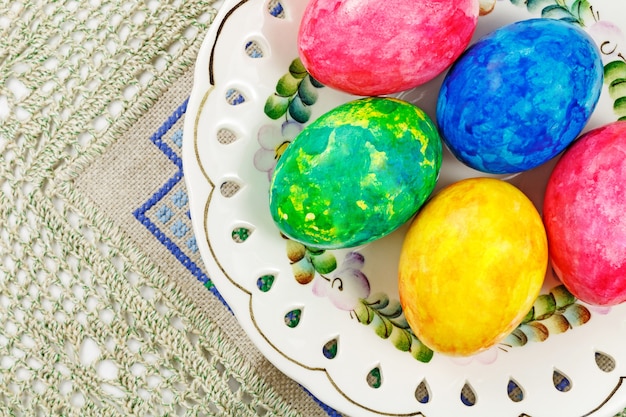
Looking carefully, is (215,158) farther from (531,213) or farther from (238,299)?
(531,213)

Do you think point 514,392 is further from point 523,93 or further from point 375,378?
point 523,93

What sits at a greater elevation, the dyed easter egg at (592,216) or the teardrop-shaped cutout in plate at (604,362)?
the dyed easter egg at (592,216)

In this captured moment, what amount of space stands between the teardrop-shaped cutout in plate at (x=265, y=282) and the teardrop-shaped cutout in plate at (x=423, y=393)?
7.5 inches

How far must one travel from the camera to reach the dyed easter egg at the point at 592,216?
0.55 metres

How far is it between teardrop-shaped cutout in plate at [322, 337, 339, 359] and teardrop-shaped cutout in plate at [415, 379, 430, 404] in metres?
0.10

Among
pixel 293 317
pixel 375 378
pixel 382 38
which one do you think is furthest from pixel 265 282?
pixel 382 38

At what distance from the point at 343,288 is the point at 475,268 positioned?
16cm

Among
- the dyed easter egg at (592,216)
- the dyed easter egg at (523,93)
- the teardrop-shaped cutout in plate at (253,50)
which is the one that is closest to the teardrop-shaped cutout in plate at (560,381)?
the dyed easter egg at (592,216)

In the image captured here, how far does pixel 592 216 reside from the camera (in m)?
0.56

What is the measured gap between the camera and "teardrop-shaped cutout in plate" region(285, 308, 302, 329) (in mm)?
672

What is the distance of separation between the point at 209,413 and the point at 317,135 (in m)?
0.39

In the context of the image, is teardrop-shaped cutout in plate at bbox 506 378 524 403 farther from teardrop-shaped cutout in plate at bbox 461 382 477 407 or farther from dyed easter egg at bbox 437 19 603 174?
dyed easter egg at bbox 437 19 603 174

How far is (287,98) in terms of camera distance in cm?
66

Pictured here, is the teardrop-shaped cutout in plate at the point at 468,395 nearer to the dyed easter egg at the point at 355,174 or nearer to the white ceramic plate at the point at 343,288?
the white ceramic plate at the point at 343,288
